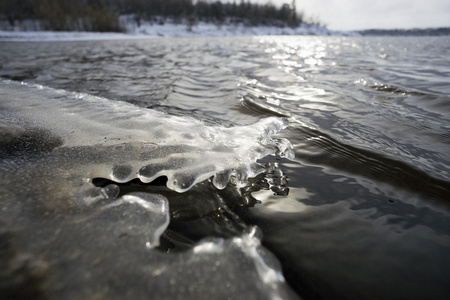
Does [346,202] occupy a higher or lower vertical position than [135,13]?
lower

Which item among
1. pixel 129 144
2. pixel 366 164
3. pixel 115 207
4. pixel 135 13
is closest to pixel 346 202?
pixel 366 164

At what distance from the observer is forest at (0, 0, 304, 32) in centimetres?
2578

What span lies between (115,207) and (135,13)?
60921 millimetres

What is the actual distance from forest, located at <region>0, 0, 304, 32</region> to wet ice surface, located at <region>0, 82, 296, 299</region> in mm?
32252

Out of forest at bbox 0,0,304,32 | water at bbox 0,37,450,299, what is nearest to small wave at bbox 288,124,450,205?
water at bbox 0,37,450,299

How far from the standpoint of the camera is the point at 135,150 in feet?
4.11

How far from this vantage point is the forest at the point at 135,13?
25781mm

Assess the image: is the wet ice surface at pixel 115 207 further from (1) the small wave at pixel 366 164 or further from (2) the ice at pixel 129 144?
(1) the small wave at pixel 366 164

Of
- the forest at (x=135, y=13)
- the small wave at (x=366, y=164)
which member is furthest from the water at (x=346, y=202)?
the forest at (x=135, y=13)

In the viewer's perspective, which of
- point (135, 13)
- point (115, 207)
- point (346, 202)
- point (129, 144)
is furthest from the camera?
point (135, 13)

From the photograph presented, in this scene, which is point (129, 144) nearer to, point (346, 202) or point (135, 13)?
point (346, 202)

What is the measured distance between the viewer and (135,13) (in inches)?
1969

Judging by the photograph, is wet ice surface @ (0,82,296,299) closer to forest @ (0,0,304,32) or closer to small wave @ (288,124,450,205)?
small wave @ (288,124,450,205)

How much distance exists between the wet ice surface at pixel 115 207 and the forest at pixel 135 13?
32252 mm
